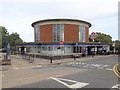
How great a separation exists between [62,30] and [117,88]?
160 ft

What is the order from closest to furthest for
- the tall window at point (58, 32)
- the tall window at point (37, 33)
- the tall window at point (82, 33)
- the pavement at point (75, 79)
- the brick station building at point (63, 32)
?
the pavement at point (75, 79)
the brick station building at point (63, 32)
the tall window at point (58, 32)
the tall window at point (82, 33)
the tall window at point (37, 33)

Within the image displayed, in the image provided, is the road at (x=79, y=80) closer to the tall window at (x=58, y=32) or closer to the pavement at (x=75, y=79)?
the pavement at (x=75, y=79)

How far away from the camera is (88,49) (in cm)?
5712

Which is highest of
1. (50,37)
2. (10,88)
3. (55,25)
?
(55,25)

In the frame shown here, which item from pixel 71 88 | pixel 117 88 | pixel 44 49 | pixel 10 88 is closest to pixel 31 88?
pixel 10 88

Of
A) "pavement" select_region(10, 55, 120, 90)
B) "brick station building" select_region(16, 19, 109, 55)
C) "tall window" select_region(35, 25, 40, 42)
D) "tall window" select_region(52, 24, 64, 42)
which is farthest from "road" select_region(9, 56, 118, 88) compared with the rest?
"tall window" select_region(35, 25, 40, 42)

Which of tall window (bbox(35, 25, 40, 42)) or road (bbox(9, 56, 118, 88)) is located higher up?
tall window (bbox(35, 25, 40, 42))

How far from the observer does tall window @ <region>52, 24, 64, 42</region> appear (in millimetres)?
59606

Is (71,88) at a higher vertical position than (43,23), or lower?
lower

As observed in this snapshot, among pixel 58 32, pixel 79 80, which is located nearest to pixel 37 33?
pixel 58 32

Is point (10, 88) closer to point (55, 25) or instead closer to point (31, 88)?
point (31, 88)

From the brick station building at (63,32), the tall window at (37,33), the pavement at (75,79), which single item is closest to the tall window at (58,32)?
the brick station building at (63,32)

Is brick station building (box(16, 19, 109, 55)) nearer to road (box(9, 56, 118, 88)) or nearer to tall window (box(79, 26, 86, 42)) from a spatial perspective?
tall window (box(79, 26, 86, 42))

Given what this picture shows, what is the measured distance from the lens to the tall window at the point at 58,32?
5961 cm
